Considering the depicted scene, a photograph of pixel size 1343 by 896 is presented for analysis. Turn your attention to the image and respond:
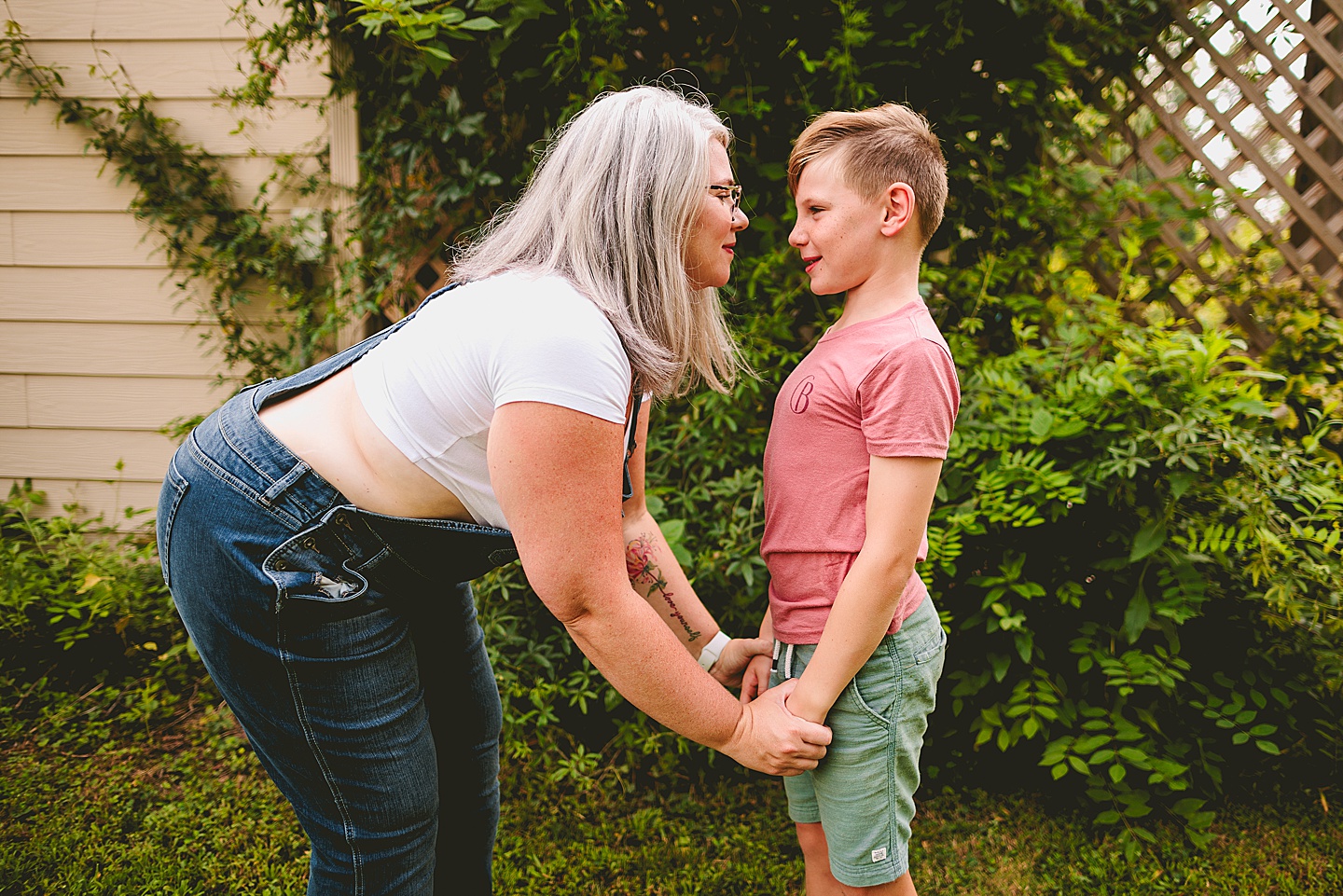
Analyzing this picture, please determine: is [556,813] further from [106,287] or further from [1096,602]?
[106,287]

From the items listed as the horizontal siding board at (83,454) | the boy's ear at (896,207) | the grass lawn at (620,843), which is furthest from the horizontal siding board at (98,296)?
the boy's ear at (896,207)

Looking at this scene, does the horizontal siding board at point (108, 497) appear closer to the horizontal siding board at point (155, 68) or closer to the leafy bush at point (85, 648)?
the leafy bush at point (85, 648)

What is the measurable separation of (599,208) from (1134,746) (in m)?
2.02

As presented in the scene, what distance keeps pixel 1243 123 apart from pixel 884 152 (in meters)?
2.22

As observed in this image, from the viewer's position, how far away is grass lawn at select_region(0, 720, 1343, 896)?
1997 mm

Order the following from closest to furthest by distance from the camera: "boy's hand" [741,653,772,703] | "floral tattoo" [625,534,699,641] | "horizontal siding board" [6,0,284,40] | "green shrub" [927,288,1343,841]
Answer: "boy's hand" [741,653,772,703], "floral tattoo" [625,534,699,641], "green shrub" [927,288,1343,841], "horizontal siding board" [6,0,284,40]

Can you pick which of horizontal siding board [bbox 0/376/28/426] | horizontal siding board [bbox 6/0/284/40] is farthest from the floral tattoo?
horizontal siding board [bbox 0/376/28/426]

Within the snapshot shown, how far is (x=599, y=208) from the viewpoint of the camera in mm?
1185

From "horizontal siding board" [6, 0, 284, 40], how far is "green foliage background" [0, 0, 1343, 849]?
0.30 meters

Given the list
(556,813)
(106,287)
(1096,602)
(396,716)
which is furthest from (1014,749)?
(106,287)

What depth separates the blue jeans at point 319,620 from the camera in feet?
3.70

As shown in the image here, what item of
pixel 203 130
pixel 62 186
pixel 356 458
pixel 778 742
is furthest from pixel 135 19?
pixel 778 742

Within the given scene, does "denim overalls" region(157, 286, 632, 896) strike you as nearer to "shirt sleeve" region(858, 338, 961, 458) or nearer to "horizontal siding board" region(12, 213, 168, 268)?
"shirt sleeve" region(858, 338, 961, 458)

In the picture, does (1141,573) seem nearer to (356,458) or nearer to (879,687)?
(879,687)
